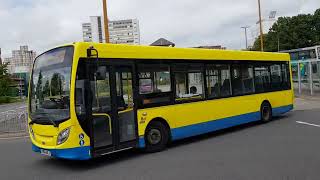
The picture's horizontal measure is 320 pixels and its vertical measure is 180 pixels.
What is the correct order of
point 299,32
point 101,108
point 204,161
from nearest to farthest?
1. point 204,161
2. point 101,108
3. point 299,32

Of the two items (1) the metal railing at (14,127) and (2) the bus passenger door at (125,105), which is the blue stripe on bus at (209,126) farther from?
(1) the metal railing at (14,127)

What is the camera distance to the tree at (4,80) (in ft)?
207

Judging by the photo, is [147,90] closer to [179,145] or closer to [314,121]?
[179,145]

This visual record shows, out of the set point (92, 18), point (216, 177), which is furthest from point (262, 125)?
point (92, 18)

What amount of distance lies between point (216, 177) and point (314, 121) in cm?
844

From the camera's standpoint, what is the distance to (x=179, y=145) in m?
10.9

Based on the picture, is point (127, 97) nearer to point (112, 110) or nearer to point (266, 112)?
point (112, 110)

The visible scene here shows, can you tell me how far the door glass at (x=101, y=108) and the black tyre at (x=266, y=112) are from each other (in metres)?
7.15

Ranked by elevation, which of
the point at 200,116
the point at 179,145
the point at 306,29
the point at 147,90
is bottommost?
the point at 179,145

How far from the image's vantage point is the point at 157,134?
33.1 ft

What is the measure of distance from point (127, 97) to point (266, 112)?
6978mm

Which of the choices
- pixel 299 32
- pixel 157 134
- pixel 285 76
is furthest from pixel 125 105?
pixel 299 32

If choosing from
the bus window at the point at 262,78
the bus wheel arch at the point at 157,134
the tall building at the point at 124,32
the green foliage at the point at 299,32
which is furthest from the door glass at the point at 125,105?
the green foliage at the point at 299,32

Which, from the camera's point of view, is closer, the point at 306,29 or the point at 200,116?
the point at 200,116
